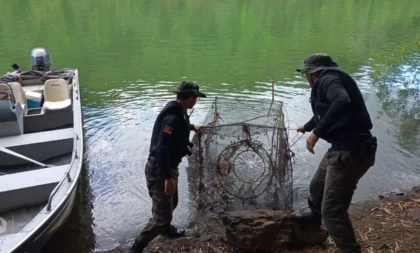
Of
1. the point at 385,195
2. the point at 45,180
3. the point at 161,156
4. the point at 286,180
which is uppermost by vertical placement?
the point at 161,156

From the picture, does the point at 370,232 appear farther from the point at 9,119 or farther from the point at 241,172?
the point at 9,119

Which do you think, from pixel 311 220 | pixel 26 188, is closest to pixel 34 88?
pixel 26 188

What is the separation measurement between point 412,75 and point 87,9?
20496mm

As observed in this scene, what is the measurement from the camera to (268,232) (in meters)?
4.25

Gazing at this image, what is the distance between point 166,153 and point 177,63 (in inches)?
425

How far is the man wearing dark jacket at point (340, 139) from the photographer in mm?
3619

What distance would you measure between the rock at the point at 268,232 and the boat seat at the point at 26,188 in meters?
2.10

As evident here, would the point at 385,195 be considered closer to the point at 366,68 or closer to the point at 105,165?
the point at 105,165

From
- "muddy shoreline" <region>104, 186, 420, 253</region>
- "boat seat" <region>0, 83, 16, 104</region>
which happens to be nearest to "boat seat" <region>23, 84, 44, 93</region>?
"boat seat" <region>0, 83, 16, 104</region>

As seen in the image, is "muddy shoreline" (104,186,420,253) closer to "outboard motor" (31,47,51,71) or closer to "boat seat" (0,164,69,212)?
"boat seat" (0,164,69,212)

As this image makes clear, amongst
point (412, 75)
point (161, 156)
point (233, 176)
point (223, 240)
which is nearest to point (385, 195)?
point (233, 176)

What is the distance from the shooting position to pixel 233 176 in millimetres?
5621

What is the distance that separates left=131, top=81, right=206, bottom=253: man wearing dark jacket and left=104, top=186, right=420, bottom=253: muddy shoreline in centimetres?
54

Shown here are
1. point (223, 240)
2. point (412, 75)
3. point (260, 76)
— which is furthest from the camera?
point (260, 76)
